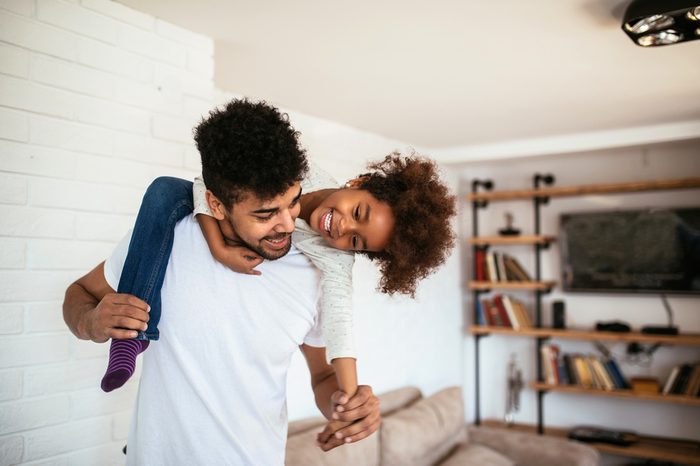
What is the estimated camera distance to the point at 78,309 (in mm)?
1218

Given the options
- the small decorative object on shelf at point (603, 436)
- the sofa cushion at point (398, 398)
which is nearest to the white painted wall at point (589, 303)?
the small decorative object on shelf at point (603, 436)

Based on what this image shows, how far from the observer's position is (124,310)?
3.58ft

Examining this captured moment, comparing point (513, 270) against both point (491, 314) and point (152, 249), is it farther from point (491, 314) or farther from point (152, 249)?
point (152, 249)

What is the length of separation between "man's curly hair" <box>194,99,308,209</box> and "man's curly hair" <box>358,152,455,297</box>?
37 cm

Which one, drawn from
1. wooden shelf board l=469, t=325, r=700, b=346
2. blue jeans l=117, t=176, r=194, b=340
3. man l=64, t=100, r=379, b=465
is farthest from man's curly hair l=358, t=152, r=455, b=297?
wooden shelf board l=469, t=325, r=700, b=346

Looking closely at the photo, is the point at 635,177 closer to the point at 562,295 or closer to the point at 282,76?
the point at 562,295

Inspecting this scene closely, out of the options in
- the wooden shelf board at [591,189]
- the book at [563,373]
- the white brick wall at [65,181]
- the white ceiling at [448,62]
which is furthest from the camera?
the book at [563,373]

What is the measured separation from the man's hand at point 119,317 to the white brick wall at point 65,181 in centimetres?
91

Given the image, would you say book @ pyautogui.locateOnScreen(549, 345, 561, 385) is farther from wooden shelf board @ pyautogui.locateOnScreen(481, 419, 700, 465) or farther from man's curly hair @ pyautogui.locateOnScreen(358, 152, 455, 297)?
man's curly hair @ pyautogui.locateOnScreen(358, 152, 455, 297)

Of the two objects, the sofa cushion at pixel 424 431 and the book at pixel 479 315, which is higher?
the book at pixel 479 315

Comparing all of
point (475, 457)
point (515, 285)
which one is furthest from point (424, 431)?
point (515, 285)

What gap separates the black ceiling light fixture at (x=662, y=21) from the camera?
2049 mm

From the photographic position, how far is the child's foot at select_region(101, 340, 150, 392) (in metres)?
1.15

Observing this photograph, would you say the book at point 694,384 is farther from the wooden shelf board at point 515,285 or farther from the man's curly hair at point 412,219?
the man's curly hair at point 412,219
